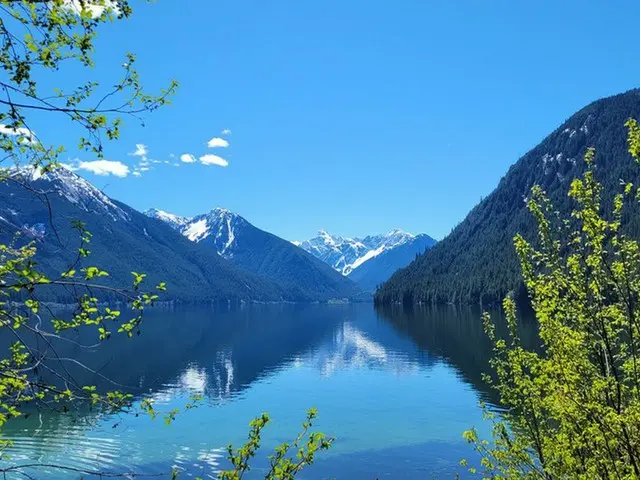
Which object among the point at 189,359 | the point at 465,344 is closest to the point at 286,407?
the point at 189,359

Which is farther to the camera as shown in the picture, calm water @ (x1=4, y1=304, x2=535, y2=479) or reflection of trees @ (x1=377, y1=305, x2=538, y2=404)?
reflection of trees @ (x1=377, y1=305, x2=538, y2=404)

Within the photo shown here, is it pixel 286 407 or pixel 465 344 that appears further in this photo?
pixel 465 344

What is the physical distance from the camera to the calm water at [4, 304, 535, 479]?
3934 cm

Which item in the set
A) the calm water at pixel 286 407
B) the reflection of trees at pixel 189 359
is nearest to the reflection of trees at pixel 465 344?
the calm water at pixel 286 407

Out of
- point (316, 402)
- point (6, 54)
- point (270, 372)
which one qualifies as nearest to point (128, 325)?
point (6, 54)

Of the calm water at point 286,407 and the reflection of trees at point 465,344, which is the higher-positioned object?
the reflection of trees at point 465,344

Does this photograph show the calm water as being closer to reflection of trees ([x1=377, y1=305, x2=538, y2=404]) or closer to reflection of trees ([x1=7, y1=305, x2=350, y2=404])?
reflection of trees ([x1=7, y1=305, x2=350, y2=404])

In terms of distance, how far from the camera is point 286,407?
59312mm

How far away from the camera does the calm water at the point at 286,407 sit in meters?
39.3

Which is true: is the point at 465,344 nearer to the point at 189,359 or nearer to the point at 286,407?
the point at 189,359

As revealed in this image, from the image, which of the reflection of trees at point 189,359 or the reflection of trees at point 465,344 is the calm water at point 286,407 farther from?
the reflection of trees at point 465,344

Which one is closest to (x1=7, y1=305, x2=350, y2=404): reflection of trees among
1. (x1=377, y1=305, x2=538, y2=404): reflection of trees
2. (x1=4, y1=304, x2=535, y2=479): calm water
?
(x1=4, y1=304, x2=535, y2=479): calm water

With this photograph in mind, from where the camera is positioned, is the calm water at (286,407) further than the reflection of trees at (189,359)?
No

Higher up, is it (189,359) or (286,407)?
(189,359)
